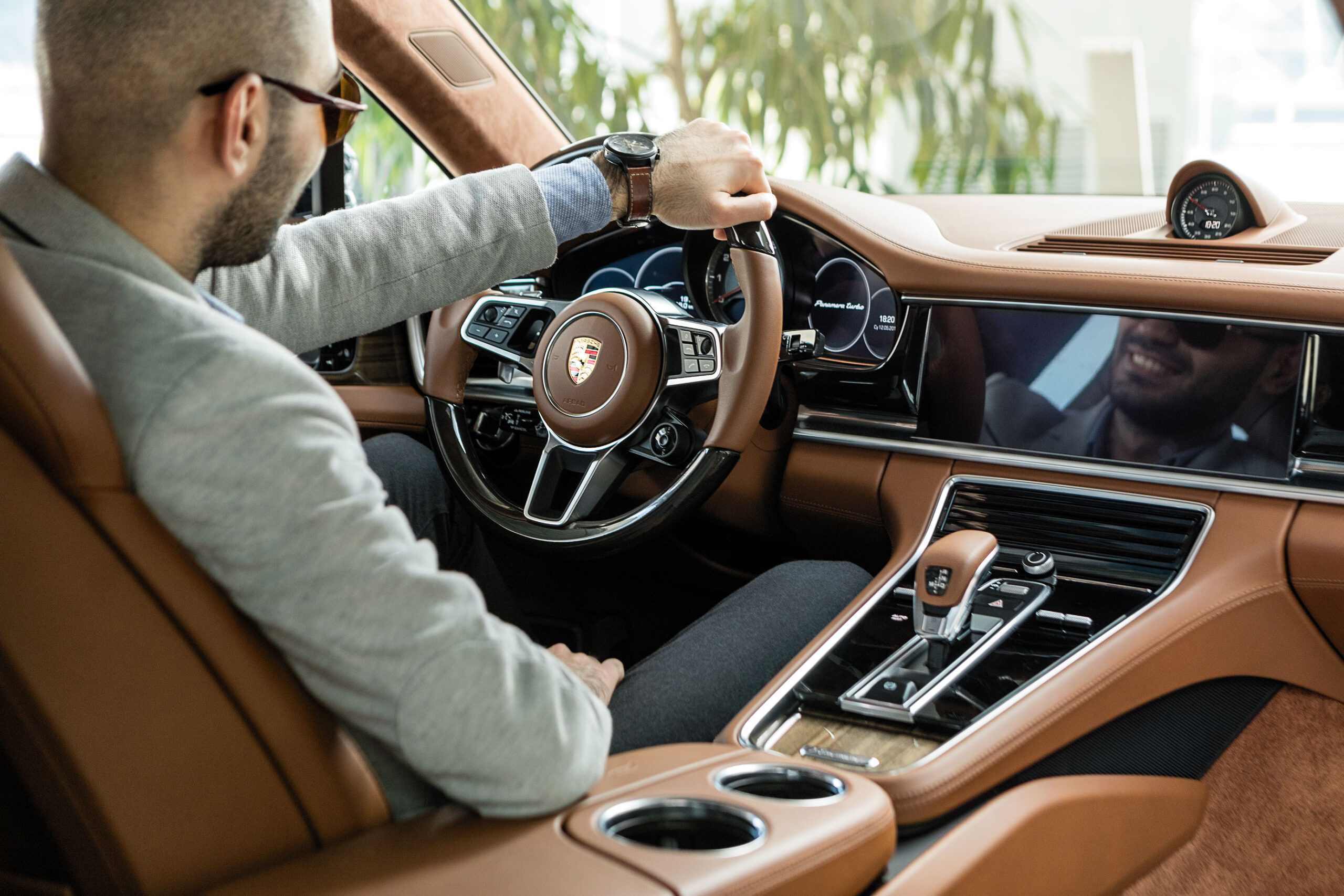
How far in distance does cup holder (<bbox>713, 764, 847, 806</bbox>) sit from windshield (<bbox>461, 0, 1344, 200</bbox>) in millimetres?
3960

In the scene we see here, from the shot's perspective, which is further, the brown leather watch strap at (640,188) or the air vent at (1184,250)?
the air vent at (1184,250)

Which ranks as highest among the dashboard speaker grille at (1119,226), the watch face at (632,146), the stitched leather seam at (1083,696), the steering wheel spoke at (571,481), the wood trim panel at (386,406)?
the watch face at (632,146)

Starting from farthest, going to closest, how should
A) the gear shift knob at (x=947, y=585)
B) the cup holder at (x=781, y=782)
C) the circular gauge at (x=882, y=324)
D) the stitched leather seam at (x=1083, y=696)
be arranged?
the circular gauge at (x=882, y=324)
the gear shift knob at (x=947, y=585)
the stitched leather seam at (x=1083, y=696)
the cup holder at (x=781, y=782)

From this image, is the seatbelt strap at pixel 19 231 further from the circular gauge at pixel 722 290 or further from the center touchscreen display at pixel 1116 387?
the center touchscreen display at pixel 1116 387

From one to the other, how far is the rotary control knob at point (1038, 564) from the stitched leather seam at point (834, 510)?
293 mm

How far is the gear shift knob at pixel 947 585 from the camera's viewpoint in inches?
55.2

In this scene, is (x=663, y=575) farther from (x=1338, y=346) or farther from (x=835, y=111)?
(x=835, y=111)

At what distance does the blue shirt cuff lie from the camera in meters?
1.47

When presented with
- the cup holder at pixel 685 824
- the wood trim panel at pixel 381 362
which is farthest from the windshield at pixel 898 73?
the cup holder at pixel 685 824

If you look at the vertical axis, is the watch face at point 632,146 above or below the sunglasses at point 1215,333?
above

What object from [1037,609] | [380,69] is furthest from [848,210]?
[380,69]

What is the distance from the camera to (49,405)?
0.73 meters

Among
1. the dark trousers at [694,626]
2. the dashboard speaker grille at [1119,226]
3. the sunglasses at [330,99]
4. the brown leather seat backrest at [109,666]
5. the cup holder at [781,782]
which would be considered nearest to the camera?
the brown leather seat backrest at [109,666]

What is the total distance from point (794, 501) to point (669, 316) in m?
0.41
